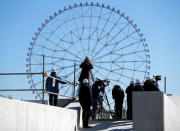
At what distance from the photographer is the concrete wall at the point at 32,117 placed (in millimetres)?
7148

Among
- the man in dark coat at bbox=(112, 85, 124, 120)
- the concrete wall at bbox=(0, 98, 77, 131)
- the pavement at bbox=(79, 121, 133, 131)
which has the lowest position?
the pavement at bbox=(79, 121, 133, 131)

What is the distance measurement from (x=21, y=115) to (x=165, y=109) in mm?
3784

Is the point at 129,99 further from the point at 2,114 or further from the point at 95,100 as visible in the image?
the point at 2,114

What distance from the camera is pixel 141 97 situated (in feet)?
32.0

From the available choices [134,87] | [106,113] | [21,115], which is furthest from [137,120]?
[106,113]

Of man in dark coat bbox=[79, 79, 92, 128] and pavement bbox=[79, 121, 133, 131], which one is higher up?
man in dark coat bbox=[79, 79, 92, 128]

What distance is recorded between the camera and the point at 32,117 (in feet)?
27.6

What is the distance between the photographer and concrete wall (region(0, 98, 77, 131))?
715 cm

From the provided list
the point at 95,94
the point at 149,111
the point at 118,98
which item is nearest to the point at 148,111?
the point at 149,111

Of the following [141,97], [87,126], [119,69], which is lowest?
[87,126]

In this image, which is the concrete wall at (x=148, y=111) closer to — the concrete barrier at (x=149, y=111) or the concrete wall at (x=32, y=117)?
the concrete barrier at (x=149, y=111)

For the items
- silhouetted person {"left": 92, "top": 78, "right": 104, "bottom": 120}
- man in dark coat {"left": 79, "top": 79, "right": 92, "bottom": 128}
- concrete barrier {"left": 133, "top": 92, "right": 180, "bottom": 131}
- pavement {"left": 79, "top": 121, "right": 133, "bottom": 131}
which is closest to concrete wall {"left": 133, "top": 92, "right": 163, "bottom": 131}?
concrete barrier {"left": 133, "top": 92, "right": 180, "bottom": 131}

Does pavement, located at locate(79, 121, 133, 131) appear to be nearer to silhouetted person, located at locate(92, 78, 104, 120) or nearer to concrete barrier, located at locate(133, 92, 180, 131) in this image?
silhouetted person, located at locate(92, 78, 104, 120)

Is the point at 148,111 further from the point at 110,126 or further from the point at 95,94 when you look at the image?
the point at 95,94
